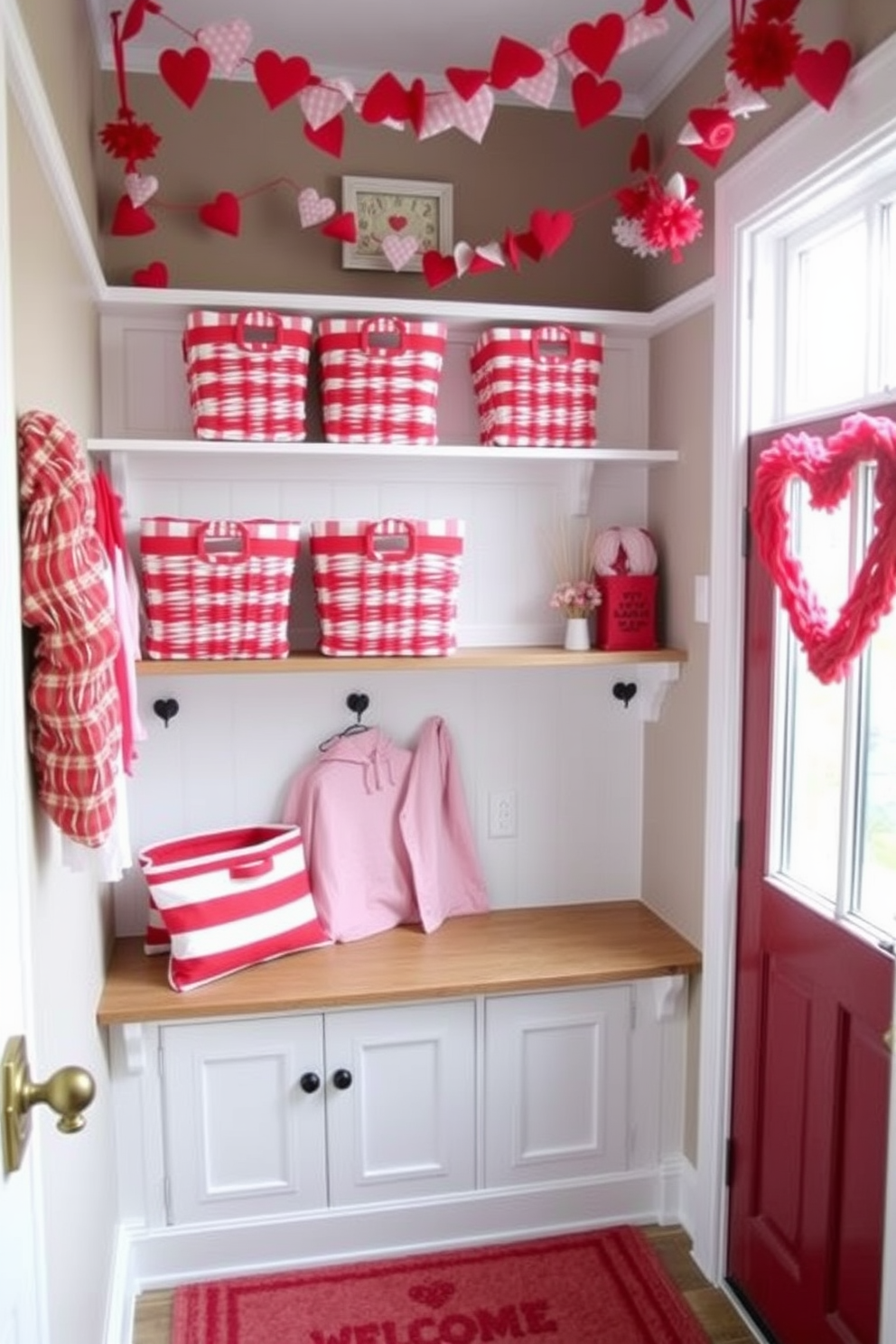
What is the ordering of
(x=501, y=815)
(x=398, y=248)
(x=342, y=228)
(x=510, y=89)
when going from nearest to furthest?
(x=510, y=89)
(x=342, y=228)
(x=398, y=248)
(x=501, y=815)

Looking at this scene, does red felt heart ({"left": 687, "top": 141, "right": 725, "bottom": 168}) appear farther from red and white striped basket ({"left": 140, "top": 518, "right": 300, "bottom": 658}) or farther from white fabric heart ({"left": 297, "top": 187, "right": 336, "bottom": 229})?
red and white striped basket ({"left": 140, "top": 518, "right": 300, "bottom": 658})

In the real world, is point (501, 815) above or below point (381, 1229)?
above

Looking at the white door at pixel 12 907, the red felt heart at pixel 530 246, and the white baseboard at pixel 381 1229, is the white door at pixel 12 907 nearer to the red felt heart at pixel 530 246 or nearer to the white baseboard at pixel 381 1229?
the white baseboard at pixel 381 1229

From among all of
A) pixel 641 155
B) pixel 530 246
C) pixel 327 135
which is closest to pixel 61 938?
pixel 327 135

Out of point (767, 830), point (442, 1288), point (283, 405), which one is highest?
point (283, 405)

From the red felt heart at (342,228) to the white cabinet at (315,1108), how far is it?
5.61ft

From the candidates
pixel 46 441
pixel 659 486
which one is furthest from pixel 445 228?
pixel 46 441

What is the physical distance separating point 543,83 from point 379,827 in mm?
1661

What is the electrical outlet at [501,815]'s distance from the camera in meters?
2.72

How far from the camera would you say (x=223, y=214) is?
237 centimetres

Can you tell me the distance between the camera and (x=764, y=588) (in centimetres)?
213

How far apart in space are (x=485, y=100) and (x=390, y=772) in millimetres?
1481

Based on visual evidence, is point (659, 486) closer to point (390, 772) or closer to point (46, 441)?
point (390, 772)

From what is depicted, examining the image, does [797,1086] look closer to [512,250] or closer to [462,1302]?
[462,1302]
